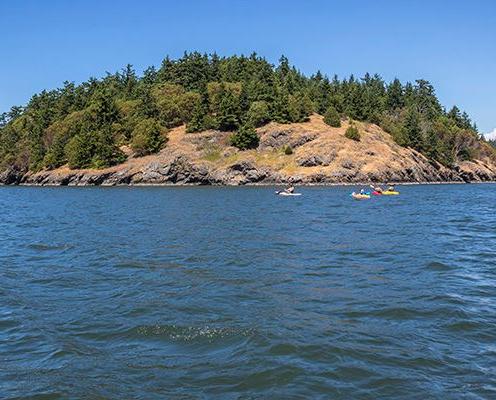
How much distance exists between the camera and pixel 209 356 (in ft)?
37.5

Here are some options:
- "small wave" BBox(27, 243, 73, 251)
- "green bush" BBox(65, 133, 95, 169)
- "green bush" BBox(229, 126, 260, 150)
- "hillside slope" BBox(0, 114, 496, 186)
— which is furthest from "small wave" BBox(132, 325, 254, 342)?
"green bush" BBox(65, 133, 95, 169)

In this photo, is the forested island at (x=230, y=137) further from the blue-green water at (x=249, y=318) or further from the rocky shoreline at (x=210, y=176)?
the blue-green water at (x=249, y=318)

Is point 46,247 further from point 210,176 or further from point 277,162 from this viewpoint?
point 277,162

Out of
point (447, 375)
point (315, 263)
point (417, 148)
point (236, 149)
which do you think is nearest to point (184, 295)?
point (315, 263)

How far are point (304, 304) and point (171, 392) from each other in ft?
22.3

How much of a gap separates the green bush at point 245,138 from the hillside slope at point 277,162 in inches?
76.3

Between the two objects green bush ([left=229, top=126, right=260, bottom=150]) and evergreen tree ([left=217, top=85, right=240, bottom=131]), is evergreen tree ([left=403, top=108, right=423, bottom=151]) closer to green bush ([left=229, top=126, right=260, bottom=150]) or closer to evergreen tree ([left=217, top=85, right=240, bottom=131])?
green bush ([left=229, top=126, right=260, bottom=150])

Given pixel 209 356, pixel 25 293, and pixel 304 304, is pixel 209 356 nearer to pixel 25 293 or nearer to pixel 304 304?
pixel 304 304

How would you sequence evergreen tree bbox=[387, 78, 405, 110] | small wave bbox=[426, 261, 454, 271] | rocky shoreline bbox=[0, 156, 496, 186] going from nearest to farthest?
1. small wave bbox=[426, 261, 454, 271]
2. rocky shoreline bbox=[0, 156, 496, 186]
3. evergreen tree bbox=[387, 78, 405, 110]

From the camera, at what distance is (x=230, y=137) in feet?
416

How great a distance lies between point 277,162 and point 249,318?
103 meters

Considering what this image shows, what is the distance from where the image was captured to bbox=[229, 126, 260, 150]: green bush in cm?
12350

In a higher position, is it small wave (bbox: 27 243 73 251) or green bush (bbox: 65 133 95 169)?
green bush (bbox: 65 133 95 169)

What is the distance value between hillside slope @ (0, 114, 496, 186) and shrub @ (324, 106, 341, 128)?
6.54 feet
